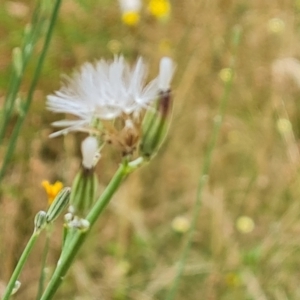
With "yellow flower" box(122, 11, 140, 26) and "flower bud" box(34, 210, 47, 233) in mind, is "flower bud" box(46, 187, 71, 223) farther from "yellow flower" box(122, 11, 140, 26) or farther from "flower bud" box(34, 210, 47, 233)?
"yellow flower" box(122, 11, 140, 26)

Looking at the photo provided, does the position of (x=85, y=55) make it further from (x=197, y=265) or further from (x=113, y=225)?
(x=197, y=265)

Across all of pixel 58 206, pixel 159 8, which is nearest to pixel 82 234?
pixel 58 206

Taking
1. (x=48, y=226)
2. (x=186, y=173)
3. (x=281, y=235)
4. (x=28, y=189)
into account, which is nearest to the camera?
(x=48, y=226)

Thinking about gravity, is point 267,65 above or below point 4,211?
above

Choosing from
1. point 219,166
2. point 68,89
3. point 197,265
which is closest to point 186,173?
point 219,166

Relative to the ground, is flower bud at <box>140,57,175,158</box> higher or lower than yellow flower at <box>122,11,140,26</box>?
lower

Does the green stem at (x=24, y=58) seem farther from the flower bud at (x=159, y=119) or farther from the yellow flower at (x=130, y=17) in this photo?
the yellow flower at (x=130, y=17)

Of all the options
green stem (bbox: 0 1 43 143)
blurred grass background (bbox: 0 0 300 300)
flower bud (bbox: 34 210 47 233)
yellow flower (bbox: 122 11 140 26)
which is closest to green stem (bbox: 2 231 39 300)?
flower bud (bbox: 34 210 47 233)
